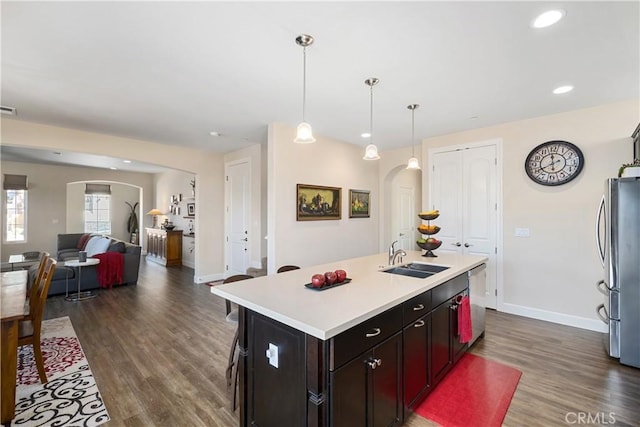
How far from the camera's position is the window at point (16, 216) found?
739 cm

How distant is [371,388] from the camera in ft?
5.18

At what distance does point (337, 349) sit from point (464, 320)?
172cm

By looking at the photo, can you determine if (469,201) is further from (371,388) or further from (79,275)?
(79,275)

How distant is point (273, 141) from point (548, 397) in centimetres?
392

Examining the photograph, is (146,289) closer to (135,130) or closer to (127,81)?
(135,130)

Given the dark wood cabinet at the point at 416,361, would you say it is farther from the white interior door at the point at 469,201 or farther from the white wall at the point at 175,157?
the white wall at the point at 175,157

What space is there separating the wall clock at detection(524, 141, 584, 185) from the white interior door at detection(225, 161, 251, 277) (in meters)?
4.59

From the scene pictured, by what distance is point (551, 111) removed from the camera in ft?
12.0

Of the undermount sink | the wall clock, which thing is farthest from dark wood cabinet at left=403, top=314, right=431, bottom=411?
the wall clock

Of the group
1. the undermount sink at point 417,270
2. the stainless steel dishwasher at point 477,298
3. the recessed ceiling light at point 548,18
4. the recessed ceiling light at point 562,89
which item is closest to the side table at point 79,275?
the undermount sink at point 417,270

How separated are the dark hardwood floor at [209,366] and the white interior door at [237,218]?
1.43 metres

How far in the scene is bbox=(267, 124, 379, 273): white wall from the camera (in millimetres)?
4129

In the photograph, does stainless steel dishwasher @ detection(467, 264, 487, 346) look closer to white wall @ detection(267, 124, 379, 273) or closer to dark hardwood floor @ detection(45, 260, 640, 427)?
dark hardwood floor @ detection(45, 260, 640, 427)

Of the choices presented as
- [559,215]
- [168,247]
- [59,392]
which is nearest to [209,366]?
[59,392]
